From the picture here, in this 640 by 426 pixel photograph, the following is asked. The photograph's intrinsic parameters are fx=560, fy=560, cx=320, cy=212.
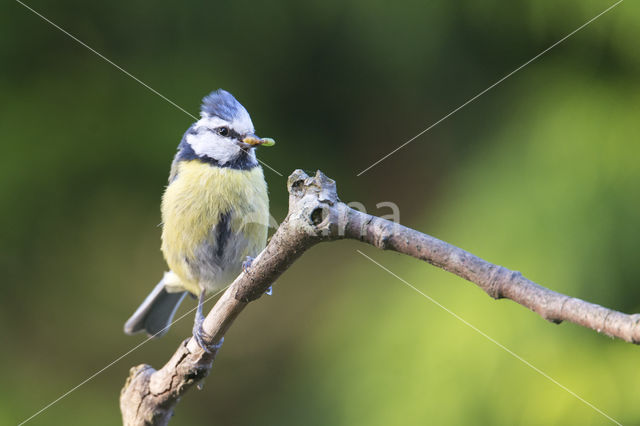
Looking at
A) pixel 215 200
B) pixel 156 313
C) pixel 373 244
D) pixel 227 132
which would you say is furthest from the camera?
pixel 156 313

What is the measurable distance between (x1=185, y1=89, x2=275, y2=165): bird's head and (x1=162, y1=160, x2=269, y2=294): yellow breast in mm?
61

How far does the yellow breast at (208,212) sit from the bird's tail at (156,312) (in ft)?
1.26

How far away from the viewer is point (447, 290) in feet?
6.11

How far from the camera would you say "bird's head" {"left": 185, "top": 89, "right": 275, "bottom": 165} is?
6.31 ft

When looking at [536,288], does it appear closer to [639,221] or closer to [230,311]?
[230,311]

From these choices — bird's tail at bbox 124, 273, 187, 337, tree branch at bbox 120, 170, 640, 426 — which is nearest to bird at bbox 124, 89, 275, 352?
bird's tail at bbox 124, 273, 187, 337

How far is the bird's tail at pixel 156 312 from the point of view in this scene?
7.41ft

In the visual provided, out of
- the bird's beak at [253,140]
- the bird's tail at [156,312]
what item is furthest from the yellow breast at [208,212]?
the bird's tail at [156,312]

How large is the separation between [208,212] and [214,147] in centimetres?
27

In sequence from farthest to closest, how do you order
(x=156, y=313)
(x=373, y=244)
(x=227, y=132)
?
(x=156, y=313), (x=227, y=132), (x=373, y=244)

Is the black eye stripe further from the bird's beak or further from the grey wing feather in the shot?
the grey wing feather

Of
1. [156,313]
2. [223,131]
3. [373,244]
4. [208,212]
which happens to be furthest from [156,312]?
[373,244]

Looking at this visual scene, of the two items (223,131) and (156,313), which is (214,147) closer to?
(223,131)

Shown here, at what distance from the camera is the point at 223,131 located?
1.97 m
